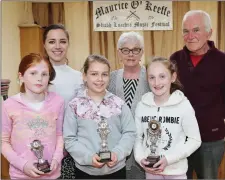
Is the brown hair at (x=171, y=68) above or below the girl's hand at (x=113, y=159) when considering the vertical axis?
above

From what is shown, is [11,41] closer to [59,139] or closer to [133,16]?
[133,16]

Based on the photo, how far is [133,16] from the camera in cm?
432

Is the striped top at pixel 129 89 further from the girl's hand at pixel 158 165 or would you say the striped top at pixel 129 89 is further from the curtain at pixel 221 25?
the curtain at pixel 221 25

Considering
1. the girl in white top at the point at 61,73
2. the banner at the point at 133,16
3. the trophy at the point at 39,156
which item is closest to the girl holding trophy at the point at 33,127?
the trophy at the point at 39,156

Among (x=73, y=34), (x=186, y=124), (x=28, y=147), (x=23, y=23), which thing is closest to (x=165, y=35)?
(x=73, y=34)

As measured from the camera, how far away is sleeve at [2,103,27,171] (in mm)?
1567

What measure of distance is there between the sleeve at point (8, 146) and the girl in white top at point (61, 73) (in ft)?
1.07

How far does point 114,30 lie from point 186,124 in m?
2.77

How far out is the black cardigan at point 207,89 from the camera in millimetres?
1928

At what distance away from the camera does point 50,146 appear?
1649 millimetres

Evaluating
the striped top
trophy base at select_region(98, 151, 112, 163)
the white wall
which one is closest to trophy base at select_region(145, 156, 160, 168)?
trophy base at select_region(98, 151, 112, 163)

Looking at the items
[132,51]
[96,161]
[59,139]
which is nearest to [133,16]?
[132,51]

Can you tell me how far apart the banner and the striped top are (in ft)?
8.03

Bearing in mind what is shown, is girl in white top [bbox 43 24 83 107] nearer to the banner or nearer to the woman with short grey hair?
the woman with short grey hair
